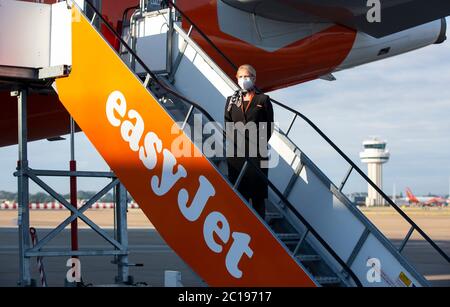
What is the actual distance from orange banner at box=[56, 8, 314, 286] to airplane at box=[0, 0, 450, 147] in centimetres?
194

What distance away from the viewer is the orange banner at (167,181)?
718 centimetres

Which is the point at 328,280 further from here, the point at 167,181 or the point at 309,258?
the point at 167,181

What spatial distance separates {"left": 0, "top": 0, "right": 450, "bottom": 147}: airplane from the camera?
1197 cm

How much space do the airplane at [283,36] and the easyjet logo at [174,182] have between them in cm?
246

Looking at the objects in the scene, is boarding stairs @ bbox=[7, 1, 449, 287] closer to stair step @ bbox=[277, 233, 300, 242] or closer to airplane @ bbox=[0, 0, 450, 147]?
stair step @ bbox=[277, 233, 300, 242]

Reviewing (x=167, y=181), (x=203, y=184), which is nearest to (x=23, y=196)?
(x=167, y=181)

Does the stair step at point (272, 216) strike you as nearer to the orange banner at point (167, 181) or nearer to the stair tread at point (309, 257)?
the stair tread at point (309, 257)

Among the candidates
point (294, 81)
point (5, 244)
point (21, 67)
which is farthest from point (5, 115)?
point (5, 244)

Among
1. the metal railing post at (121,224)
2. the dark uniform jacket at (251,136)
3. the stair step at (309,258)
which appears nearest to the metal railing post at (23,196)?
the metal railing post at (121,224)

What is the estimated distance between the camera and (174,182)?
25.2ft

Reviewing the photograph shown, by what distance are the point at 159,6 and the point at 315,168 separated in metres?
2.99

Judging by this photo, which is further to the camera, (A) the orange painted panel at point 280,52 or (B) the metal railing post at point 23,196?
(A) the orange painted panel at point 280,52

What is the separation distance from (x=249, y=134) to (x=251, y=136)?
0.10ft

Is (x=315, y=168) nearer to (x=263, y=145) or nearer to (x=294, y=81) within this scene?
(x=263, y=145)
